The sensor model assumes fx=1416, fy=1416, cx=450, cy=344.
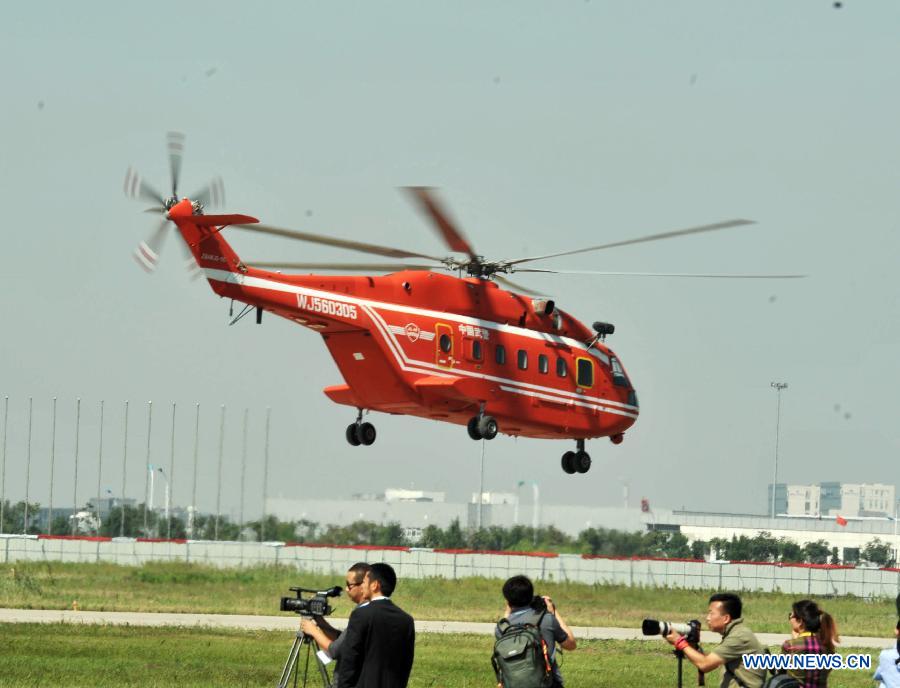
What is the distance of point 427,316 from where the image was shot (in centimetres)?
3183

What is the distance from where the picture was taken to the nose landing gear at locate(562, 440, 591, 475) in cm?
3722

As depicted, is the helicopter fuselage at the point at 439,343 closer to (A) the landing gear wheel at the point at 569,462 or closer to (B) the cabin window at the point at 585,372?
(B) the cabin window at the point at 585,372

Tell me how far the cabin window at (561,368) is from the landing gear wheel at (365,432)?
495 centimetres

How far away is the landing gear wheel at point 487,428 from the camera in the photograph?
3256 centimetres

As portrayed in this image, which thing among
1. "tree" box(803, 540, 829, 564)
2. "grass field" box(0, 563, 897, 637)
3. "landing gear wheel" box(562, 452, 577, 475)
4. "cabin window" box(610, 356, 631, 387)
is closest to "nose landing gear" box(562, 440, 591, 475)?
"landing gear wheel" box(562, 452, 577, 475)

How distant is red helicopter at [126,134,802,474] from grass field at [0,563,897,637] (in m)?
8.87

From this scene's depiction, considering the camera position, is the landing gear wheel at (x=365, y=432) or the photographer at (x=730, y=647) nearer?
the photographer at (x=730, y=647)

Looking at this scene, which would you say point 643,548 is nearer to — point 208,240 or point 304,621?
point 208,240

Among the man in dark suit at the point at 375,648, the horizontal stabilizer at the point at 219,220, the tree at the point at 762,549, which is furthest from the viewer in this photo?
the tree at the point at 762,549

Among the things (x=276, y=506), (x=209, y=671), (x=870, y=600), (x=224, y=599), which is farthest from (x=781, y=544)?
(x=209, y=671)

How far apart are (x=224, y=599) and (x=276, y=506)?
66303 mm

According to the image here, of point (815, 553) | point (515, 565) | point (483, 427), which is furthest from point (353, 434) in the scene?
point (815, 553)

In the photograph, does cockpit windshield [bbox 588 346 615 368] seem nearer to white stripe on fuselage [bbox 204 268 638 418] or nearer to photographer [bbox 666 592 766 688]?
white stripe on fuselage [bbox 204 268 638 418]

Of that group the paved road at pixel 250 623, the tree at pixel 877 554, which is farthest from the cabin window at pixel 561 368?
the tree at pixel 877 554
